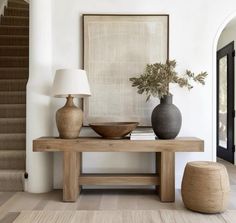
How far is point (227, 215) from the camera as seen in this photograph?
2.91 meters

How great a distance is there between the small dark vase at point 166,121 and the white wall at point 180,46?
442mm

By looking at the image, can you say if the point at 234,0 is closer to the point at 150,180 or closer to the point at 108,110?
the point at 108,110

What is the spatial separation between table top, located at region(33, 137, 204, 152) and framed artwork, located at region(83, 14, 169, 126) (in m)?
0.60

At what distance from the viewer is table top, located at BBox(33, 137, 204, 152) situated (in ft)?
10.7

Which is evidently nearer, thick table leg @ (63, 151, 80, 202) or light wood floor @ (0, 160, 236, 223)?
light wood floor @ (0, 160, 236, 223)

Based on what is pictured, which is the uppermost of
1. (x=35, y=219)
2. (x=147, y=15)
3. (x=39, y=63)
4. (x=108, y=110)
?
(x=147, y=15)

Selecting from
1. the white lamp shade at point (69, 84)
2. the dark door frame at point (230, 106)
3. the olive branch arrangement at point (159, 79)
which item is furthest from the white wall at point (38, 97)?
the dark door frame at point (230, 106)

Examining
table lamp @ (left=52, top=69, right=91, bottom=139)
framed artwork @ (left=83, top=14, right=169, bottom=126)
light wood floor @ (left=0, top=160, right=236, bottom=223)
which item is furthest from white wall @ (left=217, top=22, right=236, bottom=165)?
table lamp @ (left=52, top=69, right=91, bottom=139)

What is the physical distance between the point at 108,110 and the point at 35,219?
155cm

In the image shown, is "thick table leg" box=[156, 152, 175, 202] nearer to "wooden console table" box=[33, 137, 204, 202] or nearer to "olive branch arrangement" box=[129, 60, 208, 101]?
"wooden console table" box=[33, 137, 204, 202]

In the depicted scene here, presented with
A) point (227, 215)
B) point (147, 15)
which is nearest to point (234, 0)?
point (147, 15)

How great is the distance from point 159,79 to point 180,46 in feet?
2.16

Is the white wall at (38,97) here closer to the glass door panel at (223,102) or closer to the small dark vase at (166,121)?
the small dark vase at (166,121)

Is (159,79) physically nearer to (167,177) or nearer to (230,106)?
(167,177)
